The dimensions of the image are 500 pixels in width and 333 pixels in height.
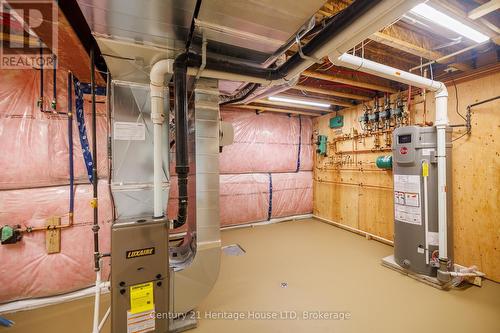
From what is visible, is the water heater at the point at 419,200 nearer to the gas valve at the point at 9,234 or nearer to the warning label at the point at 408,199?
the warning label at the point at 408,199

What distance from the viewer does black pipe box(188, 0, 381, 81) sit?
3.71 ft

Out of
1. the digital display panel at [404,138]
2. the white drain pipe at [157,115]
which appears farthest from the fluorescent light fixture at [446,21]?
the white drain pipe at [157,115]

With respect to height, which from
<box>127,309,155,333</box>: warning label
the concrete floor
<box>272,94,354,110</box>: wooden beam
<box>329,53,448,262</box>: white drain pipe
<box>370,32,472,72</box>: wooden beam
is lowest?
the concrete floor

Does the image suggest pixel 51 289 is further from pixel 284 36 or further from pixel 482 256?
pixel 482 256

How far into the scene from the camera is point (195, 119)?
1.86 metres

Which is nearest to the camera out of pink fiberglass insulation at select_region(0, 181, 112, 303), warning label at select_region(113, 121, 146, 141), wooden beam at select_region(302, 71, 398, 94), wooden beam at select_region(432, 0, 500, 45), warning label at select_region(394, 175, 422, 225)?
wooden beam at select_region(432, 0, 500, 45)

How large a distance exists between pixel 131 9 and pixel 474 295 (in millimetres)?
3897

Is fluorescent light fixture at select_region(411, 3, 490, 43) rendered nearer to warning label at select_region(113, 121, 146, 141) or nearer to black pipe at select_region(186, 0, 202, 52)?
black pipe at select_region(186, 0, 202, 52)

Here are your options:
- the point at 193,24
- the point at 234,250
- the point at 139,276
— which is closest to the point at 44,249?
the point at 139,276

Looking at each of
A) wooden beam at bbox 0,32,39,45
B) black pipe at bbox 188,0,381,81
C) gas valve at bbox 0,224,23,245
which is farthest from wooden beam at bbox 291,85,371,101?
gas valve at bbox 0,224,23,245

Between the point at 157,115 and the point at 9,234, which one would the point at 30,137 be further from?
the point at 157,115

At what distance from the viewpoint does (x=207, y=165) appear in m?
1.88

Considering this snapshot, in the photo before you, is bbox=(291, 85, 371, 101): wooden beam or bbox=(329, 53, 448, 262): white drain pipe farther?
bbox=(291, 85, 371, 101): wooden beam

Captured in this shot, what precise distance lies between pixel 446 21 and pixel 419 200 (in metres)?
1.84
